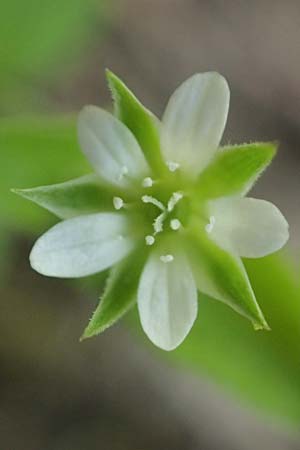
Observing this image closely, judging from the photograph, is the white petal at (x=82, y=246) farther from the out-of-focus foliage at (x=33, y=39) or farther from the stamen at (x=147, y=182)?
the out-of-focus foliage at (x=33, y=39)

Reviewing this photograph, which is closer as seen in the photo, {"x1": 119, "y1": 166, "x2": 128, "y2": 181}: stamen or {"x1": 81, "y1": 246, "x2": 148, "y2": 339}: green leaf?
{"x1": 81, "y1": 246, "x2": 148, "y2": 339}: green leaf

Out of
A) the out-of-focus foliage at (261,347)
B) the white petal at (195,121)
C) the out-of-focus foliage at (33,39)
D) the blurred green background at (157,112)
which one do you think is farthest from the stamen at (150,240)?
the out-of-focus foliage at (33,39)

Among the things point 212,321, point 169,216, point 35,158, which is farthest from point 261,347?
point 35,158

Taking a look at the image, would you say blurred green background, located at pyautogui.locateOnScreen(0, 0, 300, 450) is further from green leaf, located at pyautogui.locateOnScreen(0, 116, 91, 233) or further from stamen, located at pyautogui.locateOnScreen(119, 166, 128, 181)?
stamen, located at pyautogui.locateOnScreen(119, 166, 128, 181)

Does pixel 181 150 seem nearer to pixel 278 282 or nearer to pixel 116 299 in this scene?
pixel 116 299

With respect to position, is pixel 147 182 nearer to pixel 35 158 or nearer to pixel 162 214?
pixel 162 214

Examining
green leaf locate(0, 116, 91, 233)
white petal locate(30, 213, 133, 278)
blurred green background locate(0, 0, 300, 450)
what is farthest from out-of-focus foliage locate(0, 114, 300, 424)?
white petal locate(30, 213, 133, 278)
